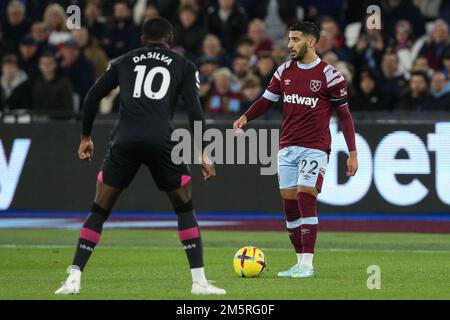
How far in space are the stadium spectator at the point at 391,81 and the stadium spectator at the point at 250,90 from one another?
209 centimetres

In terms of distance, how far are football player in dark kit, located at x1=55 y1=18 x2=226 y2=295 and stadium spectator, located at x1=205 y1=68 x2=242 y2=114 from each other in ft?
34.9

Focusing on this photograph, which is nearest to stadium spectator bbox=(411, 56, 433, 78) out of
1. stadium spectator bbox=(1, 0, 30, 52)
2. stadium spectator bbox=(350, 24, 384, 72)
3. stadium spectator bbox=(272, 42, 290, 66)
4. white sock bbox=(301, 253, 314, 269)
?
stadium spectator bbox=(350, 24, 384, 72)

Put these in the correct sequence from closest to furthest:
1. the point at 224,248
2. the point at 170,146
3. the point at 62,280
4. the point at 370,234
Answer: the point at 170,146, the point at 62,280, the point at 224,248, the point at 370,234

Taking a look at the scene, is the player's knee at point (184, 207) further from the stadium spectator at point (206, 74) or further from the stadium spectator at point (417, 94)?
the stadium spectator at point (206, 74)

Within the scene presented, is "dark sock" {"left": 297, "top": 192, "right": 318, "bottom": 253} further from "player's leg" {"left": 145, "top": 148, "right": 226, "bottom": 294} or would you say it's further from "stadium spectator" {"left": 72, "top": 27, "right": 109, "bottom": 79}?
"stadium spectator" {"left": 72, "top": 27, "right": 109, "bottom": 79}

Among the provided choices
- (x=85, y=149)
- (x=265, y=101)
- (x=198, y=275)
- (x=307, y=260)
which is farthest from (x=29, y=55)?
(x=198, y=275)

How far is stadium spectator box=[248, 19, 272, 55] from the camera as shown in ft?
75.0

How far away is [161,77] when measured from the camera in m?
10.3

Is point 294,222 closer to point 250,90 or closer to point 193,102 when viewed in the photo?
point 193,102

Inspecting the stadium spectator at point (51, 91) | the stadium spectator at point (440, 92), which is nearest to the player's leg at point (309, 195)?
the stadium spectator at point (440, 92)

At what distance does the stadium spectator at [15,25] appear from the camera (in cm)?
2434
